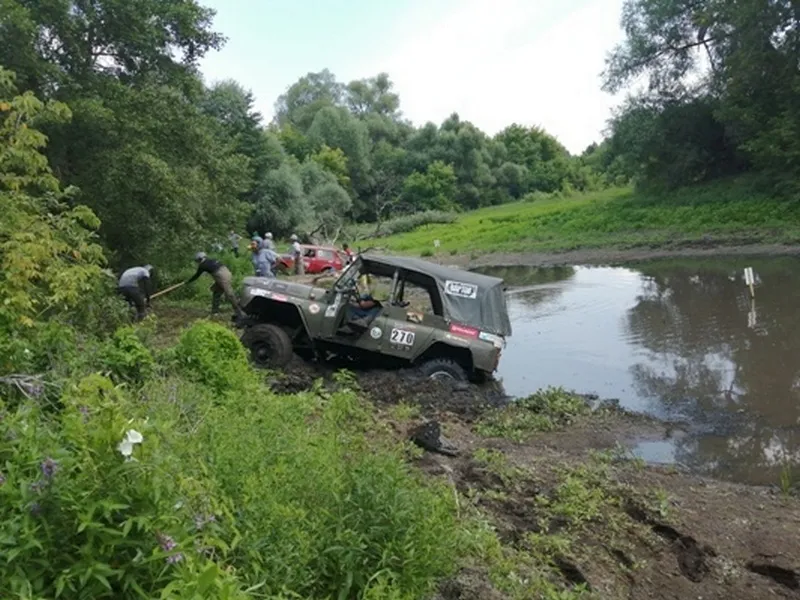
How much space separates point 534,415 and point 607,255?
25.2 metres

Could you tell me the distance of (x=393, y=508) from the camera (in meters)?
4.11

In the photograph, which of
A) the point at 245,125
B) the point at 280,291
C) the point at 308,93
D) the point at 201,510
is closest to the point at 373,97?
the point at 308,93

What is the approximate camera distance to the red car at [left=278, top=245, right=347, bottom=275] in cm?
2800

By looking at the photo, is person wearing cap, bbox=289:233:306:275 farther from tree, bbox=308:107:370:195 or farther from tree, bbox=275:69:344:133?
tree, bbox=275:69:344:133

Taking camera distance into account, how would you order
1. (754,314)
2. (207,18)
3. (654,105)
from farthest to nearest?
(654,105) < (207,18) < (754,314)

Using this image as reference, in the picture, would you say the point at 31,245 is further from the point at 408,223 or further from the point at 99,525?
the point at 408,223

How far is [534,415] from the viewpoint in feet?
32.5

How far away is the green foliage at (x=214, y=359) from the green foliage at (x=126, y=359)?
21.1 inches

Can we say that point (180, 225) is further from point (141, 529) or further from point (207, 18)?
point (141, 529)

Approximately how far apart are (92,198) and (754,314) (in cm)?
1547

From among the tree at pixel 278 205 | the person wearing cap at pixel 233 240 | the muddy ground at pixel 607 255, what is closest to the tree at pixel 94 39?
the person wearing cap at pixel 233 240

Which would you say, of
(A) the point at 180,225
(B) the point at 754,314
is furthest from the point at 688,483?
(A) the point at 180,225

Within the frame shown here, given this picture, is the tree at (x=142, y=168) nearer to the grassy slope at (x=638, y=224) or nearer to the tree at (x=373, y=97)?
the grassy slope at (x=638, y=224)

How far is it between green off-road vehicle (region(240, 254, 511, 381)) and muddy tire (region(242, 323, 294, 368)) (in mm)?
15
